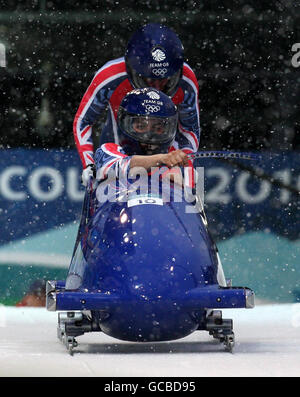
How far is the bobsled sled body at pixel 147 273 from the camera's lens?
18.2ft

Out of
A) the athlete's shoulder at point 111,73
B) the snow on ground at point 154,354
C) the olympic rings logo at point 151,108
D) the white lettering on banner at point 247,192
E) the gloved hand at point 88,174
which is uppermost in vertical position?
the athlete's shoulder at point 111,73

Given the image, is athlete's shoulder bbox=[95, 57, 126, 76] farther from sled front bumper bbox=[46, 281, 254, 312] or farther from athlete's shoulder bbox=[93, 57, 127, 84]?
sled front bumper bbox=[46, 281, 254, 312]

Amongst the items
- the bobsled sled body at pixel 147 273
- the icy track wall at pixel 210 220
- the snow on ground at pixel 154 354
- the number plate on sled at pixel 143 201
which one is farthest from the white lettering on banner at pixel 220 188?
the number plate on sled at pixel 143 201

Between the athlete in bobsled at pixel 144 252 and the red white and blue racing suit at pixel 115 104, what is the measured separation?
2.71 feet

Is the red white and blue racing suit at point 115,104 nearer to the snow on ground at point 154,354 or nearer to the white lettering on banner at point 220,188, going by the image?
the snow on ground at point 154,354

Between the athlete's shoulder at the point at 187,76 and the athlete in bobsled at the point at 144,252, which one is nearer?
the athlete in bobsled at the point at 144,252

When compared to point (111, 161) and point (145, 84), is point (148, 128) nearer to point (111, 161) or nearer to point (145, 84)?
point (111, 161)

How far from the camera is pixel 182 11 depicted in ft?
29.0

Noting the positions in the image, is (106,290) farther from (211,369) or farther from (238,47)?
(238,47)

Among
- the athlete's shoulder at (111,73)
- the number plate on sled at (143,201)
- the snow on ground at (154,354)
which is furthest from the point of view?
the athlete's shoulder at (111,73)

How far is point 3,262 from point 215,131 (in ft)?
5.92

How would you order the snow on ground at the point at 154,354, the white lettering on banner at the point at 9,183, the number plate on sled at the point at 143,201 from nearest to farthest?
the snow on ground at the point at 154,354 < the number plate on sled at the point at 143,201 < the white lettering on banner at the point at 9,183

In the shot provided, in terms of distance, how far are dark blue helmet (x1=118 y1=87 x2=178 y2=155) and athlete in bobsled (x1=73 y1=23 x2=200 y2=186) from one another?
68 centimetres

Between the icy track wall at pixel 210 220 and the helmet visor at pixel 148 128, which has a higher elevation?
the helmet visor at pixel 148 128
